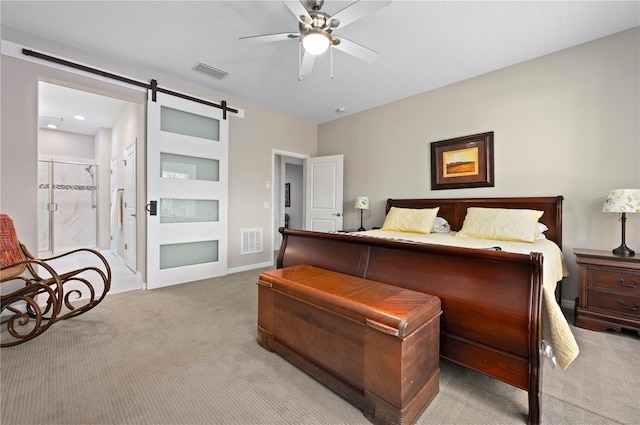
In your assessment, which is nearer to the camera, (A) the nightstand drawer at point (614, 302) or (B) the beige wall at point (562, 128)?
(A) the nightstand drawer at point (614, 302)

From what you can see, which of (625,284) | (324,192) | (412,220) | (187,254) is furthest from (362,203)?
(625,284)

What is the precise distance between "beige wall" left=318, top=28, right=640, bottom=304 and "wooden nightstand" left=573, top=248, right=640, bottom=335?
56 centimetres

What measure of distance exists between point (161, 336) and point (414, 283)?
2052mm

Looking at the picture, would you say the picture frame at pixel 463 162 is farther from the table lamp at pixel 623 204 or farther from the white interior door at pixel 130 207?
the white interior door at pixel 130 207

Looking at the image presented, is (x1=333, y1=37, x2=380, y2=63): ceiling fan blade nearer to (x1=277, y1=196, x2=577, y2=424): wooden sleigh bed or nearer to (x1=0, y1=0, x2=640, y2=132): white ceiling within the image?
(x1=0, y1=0, x2=640, y2=132): white ceiling

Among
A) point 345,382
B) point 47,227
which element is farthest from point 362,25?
point 47,227

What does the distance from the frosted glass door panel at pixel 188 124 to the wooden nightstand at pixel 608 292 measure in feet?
14.9

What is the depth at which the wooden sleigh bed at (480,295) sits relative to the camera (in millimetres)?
1352

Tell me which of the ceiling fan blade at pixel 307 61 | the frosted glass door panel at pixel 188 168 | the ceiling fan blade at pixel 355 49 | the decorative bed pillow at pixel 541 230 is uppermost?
the ceiling fan blade at pixel 355 49

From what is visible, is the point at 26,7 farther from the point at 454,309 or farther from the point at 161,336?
the point at 454,309

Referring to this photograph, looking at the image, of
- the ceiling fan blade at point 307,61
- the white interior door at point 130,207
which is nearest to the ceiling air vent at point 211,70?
the ceiling fan blade at point 307,61

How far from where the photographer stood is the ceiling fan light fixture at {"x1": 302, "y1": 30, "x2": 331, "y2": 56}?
6.85 feet

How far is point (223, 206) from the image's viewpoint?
13.7 feet

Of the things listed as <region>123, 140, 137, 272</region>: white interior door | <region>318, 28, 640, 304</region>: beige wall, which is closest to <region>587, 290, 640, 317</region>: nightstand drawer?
<region>318, 28, 640, 304</region>: beige wall
